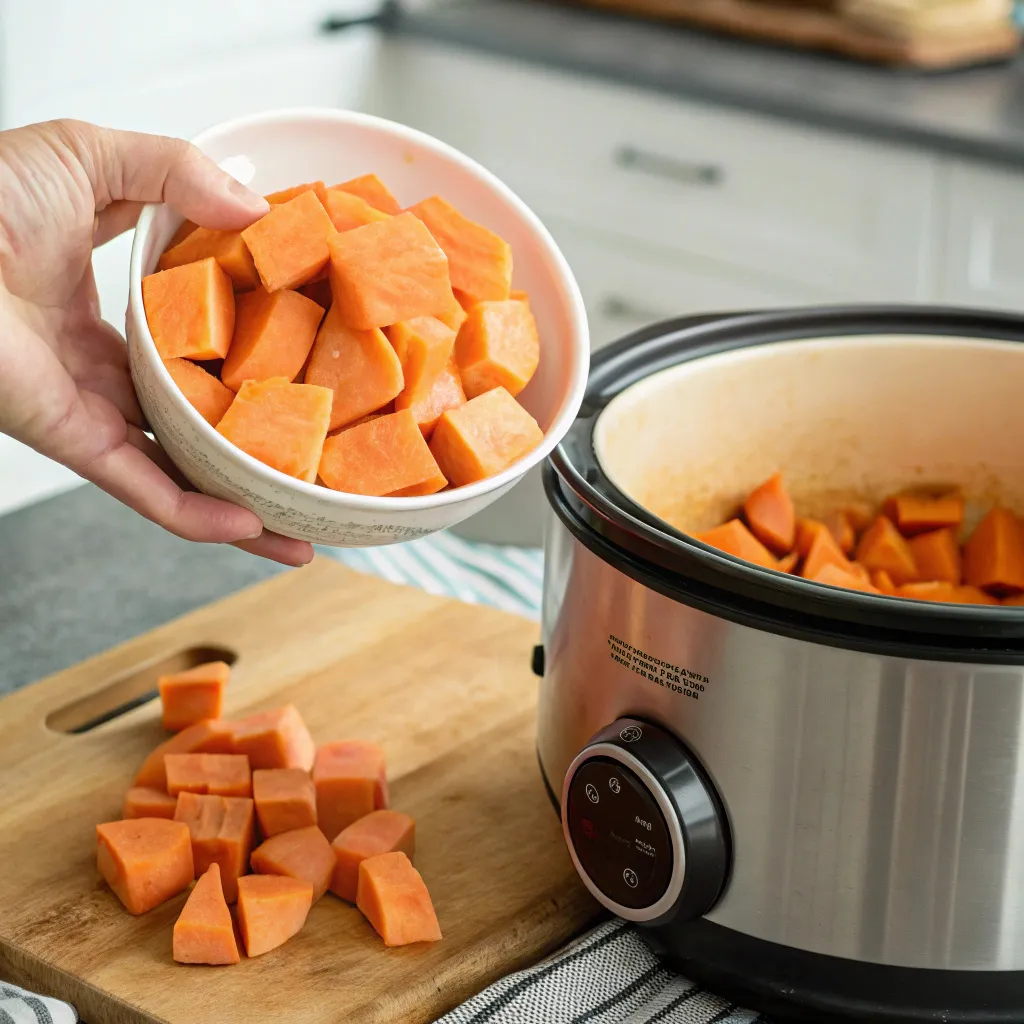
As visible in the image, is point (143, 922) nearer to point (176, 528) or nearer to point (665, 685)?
point (176, 528)

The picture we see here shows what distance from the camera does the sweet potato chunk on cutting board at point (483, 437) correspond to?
84 cm

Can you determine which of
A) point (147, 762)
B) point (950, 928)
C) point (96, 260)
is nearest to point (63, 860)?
point (147, 762)

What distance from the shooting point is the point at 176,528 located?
88 centimetres

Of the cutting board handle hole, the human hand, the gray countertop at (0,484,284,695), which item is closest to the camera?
the human hand

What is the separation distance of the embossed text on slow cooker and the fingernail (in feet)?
1.08

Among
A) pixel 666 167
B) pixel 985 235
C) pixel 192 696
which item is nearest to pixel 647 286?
pixel 666 167

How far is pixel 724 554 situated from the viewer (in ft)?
2.69

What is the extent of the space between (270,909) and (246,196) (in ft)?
1.44

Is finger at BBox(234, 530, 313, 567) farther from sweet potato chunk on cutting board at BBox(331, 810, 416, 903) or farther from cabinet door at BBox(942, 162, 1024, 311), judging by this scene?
cabinet door at BBox(942, 162, 1024, 311)

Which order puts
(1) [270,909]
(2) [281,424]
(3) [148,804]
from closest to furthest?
(2) [281,424] < (1) [270,909] < (3) [148,804]

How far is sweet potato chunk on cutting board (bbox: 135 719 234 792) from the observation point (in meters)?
1.07

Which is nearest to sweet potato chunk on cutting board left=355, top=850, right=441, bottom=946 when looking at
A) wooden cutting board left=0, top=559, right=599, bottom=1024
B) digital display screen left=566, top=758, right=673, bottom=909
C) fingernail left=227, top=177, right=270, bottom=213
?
wooden cutting board left=0, top=559, right=599, bottom=1024

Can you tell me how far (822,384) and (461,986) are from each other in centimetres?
54

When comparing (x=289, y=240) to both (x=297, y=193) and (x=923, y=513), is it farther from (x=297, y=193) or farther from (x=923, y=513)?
(x=923, y=513)
